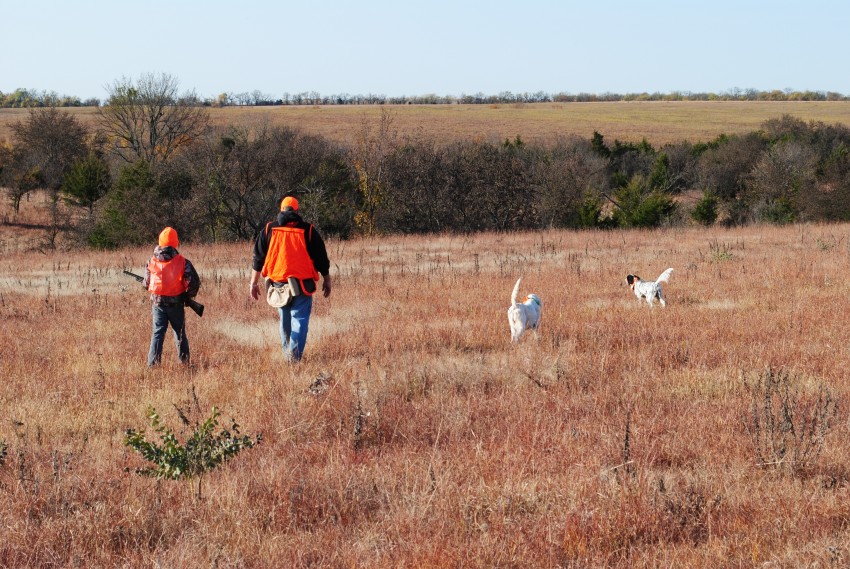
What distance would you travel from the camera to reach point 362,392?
6.87 metres

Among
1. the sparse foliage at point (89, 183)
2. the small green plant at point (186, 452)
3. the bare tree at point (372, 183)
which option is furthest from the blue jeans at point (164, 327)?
the sparse foliage at point (89, 183)

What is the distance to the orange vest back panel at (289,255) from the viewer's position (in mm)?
8227

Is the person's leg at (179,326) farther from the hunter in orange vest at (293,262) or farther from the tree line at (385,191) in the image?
the tree line at (385,191)

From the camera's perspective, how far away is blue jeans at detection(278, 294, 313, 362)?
833 centimetres

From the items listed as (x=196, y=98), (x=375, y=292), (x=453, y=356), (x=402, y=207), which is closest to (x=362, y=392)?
(x=453, y=356)

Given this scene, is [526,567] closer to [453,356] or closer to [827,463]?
[827,463]

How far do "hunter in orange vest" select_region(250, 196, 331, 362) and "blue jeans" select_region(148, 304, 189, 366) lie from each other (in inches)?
41.5

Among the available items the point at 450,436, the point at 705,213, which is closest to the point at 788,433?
the point at 450,436

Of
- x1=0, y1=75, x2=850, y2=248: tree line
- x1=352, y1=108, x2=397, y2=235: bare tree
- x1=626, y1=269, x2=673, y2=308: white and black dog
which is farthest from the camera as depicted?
x1=352, y1=108, x2=397, y2=235: bare tree

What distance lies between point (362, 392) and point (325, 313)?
16.9 feet

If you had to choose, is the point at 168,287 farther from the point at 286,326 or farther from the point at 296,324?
the point at 296,324

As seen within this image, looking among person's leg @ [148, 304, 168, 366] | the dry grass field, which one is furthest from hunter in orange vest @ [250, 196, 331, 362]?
person's leg @ [148, 304, 168, 366]

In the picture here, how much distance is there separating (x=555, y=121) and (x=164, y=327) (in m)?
94.3

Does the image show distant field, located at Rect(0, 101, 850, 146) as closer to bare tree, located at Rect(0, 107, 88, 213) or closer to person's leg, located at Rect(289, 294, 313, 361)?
bare tree, located at Rect(0, 107, 88, 213)
